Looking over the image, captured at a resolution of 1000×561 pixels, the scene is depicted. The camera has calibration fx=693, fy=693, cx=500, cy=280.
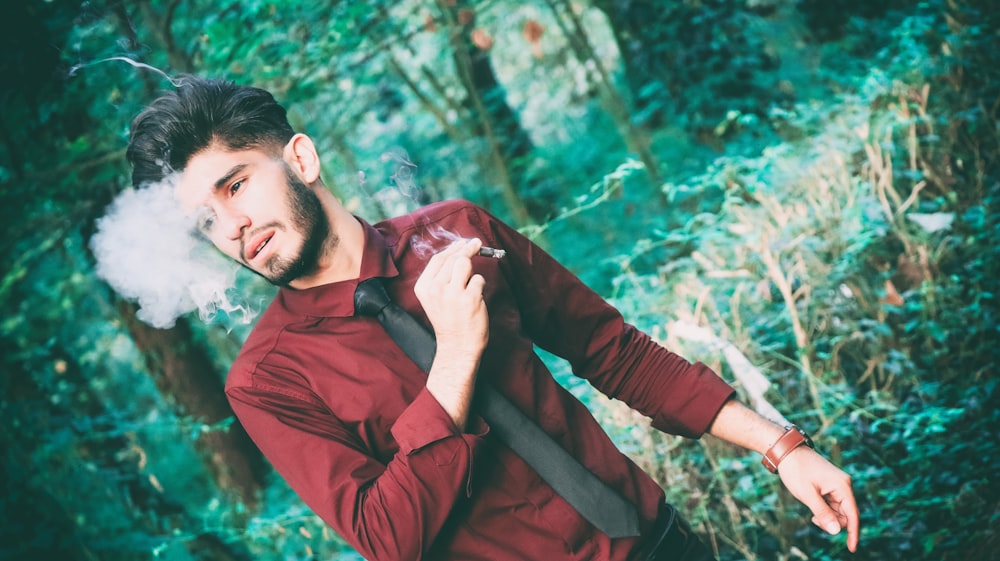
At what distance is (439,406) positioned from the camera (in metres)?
1.64

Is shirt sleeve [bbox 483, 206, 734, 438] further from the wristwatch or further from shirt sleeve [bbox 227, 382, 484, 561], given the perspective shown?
shirt sleeve [bbox 227, 382, 484, 561]

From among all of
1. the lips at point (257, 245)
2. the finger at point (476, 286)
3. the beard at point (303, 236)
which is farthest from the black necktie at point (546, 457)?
the lips at point (257, 245)

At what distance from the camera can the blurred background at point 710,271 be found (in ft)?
11.6

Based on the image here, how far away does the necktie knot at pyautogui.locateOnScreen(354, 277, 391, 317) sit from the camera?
1877 mm

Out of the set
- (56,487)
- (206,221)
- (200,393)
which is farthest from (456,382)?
(56,487)

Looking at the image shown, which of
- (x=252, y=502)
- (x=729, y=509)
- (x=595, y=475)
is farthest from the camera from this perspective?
→ (x=252, y=502)

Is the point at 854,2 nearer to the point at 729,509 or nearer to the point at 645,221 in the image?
the point at 645,221

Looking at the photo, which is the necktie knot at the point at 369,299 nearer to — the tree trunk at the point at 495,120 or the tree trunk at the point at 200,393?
the tree trunk at the point at 200,393

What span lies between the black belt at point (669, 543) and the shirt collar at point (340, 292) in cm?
104

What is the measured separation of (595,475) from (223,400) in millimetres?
4922

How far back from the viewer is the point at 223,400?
595 cm

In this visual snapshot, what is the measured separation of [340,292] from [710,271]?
3239 millimetres

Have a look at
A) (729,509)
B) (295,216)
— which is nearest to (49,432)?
(295,216)

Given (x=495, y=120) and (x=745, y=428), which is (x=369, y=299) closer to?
(x=745, y=428)
